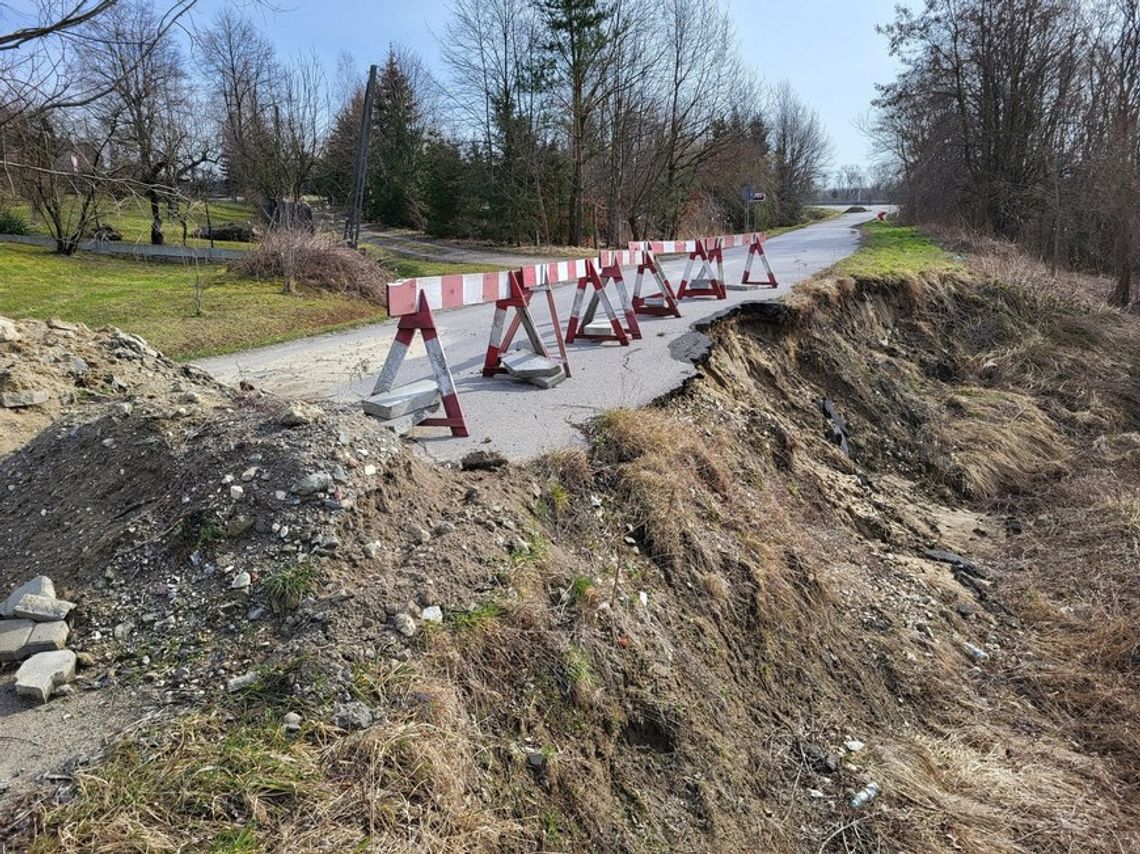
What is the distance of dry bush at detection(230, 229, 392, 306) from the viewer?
1672cm

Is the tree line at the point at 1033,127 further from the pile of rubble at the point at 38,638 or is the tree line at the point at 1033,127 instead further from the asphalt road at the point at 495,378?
the pile of rubble at the point at 38,638

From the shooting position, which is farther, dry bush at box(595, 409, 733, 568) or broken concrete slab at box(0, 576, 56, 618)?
dry bush at box(595, 409, 733, 568)

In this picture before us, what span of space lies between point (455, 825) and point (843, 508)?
18.7 feet

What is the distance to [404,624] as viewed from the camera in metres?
3.15

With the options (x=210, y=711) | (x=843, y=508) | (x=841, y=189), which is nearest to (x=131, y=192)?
(x=210, y=711)

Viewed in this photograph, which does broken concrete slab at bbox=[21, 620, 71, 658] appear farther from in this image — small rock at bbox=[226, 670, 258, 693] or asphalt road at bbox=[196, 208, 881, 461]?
asphalt road at bbox=[196, 208, 881, 461]

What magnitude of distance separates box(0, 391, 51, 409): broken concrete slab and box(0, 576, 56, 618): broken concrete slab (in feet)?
8.59

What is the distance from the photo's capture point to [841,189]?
4646 inches

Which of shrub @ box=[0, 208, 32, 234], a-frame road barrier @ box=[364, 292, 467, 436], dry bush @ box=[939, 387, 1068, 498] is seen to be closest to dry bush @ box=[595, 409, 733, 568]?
a-frame road barrier @ box=[364, 292, 467, 436]

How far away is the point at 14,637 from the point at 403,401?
2.85 meters

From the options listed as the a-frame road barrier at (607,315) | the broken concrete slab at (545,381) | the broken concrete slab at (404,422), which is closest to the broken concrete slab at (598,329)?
the a-frame road barrier at (607,315)

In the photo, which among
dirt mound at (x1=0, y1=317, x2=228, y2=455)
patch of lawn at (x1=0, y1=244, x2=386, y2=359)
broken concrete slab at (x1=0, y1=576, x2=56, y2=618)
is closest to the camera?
broken concrete slab at (x1=0, y1=576, x2=56, y2=618)

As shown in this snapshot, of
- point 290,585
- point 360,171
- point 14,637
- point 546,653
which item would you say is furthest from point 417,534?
point 360,171

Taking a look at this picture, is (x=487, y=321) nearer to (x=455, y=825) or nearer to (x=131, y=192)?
(x=131, y=192)
